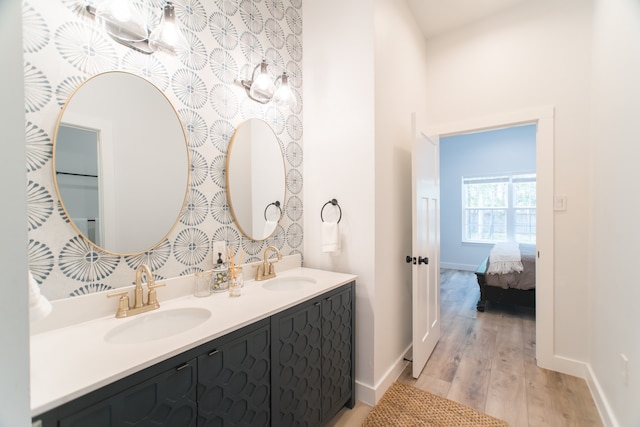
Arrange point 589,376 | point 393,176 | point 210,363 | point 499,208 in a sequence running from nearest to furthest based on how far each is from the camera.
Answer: point 210,363 < point 589,376 < point 393,176 < point 499,208

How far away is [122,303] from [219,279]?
1.47 ft

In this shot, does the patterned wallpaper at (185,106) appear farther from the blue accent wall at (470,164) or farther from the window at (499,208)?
the window at (499,208)

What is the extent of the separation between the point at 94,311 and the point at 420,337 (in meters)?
2.08

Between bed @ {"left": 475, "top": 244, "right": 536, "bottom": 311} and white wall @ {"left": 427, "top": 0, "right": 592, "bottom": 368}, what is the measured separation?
3.74 feet

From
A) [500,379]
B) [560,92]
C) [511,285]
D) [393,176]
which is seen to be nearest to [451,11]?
[560,92]

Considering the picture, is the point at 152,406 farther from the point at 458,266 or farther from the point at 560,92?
the point at 458,266

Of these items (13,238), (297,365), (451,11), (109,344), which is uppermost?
(451,11)

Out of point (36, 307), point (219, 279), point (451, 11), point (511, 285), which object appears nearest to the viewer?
point (36, 307)

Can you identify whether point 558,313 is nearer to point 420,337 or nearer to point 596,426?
point 596,426

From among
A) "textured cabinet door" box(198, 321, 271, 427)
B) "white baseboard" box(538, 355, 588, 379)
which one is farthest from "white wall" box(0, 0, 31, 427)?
"white baseboard" box(538, 355, 588, 379)

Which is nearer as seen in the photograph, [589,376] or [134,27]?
[134,27]

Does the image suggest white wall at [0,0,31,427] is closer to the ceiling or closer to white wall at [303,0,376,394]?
white wall at [303,0,376,394]

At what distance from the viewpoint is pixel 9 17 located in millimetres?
375

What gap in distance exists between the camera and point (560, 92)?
2178 mm
